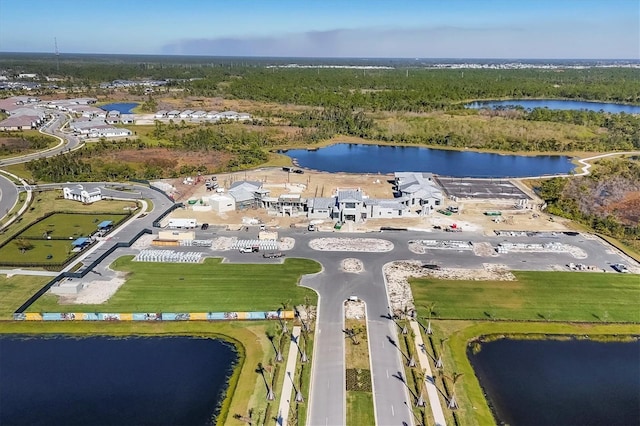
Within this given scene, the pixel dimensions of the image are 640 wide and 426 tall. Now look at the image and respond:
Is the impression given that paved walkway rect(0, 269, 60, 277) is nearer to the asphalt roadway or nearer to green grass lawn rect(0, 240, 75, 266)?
green grass lawn rect(0, 240, 75, 266)

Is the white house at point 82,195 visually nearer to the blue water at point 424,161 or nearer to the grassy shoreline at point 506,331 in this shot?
the blue water at point 424,161

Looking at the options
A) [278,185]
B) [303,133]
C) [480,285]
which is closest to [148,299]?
[480,285]

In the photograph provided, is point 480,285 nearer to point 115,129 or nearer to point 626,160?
point 626,160

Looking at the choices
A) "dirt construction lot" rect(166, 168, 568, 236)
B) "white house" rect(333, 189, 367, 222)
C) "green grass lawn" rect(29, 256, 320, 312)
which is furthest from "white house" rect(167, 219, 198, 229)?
"white house" rect(333, 189, 367, 222)

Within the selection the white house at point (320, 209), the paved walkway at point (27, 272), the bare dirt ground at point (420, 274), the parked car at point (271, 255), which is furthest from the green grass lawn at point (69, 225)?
the bare dirt ground at point (420, 274)

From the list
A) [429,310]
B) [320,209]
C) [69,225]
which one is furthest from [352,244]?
[69,225]

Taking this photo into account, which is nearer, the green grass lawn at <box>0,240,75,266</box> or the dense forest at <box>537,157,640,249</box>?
the green grass lawn at <box>0,240,75,266</box>
